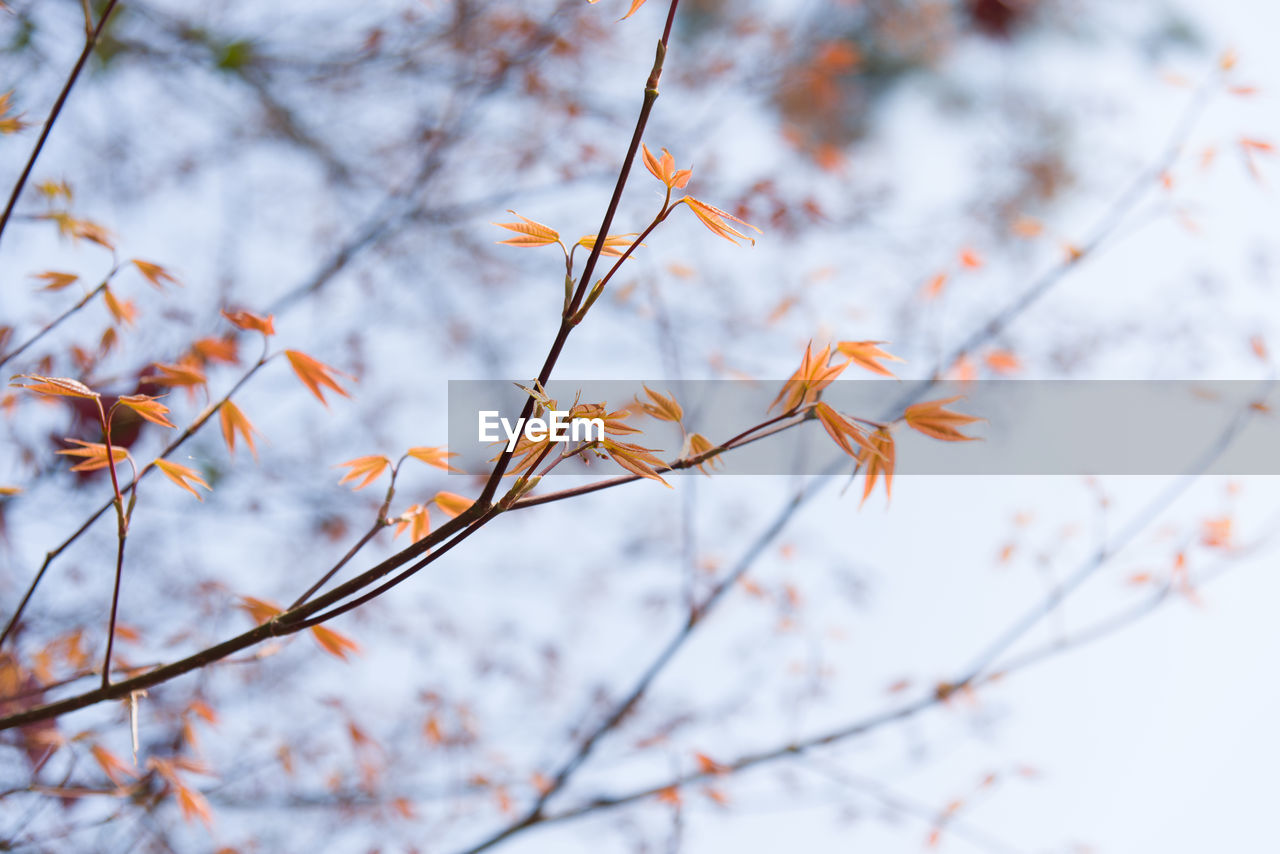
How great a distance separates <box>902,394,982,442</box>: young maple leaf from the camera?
0.95 m

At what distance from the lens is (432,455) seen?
3.84ft

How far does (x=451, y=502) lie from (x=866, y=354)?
0.60 metres

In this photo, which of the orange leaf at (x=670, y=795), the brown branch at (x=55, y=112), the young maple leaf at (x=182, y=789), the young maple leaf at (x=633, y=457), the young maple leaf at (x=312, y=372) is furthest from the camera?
the orange leaf at (x=670, y=795)

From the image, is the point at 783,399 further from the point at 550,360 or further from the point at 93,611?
the point at 93,611

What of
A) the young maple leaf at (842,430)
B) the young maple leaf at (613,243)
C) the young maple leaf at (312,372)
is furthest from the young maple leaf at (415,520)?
the young maple leaf at (842,430)

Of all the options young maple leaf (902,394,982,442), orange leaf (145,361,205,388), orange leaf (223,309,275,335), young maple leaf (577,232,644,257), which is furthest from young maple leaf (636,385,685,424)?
orange leaf (145,361,205,388)

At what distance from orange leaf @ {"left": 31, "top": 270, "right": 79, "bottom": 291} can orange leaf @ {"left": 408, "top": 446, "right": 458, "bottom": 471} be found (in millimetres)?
811

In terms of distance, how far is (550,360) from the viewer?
30.7 inches

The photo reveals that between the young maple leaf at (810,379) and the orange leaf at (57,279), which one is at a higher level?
the orange leaf at (57,279)

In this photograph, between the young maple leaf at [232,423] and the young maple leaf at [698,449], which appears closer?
the young maple leaf at [698,449]

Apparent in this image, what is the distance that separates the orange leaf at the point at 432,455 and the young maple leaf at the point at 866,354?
565mm

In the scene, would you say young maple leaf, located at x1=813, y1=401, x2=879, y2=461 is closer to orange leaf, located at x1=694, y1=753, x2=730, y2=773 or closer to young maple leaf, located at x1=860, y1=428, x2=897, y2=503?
young maple leaf, located at x1=860, y1=428, x2=897, y2=503

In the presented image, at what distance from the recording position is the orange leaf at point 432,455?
115 cm

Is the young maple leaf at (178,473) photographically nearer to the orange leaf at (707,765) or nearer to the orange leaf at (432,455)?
the orange leaf at (432,455)
